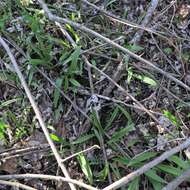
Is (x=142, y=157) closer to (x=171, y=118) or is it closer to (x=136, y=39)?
(x=171, y=118)

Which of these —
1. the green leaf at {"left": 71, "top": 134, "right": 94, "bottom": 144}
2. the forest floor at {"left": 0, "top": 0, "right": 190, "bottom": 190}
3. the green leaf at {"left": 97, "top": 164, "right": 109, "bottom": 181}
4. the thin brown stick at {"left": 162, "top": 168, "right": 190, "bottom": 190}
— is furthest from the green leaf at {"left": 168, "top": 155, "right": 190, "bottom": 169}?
the green leaf at {"left": 71, "top": 134, "right": 94, "bottom": 144}

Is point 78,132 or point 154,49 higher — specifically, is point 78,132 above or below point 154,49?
below

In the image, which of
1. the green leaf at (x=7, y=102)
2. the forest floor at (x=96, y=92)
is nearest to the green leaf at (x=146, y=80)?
the forest floor at (x=96, y=92)

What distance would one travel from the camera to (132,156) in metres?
2.29

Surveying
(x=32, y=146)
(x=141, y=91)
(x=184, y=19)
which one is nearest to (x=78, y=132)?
(x=32, y=146)

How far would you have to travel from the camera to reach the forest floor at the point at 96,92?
88.0 inches

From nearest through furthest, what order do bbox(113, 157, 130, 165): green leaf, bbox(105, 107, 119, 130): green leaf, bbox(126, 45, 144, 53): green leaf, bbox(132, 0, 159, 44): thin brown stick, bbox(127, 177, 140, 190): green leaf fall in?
bbox(127, 177, 140, 190): green leaf → bbox(113, 157, 130, 165): green leaf → bbox(105, 107, 119, 130): green leaf → bbox(126, 45, 144, 53): green leaf → bbox(132, 0, 159, 44): thin brown stick

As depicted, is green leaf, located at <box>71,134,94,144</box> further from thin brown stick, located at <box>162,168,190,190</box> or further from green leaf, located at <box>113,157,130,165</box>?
thin brown stick, located at <box>162,168,190,190</box>

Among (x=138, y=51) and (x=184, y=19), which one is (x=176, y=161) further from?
(x=184, y=19)

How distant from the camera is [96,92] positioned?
2.49m

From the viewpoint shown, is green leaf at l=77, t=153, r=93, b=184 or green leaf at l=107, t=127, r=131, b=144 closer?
green leaf at l=77, t=153, r=93, b=184

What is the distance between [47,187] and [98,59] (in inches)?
35.5

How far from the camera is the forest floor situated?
7.33ft

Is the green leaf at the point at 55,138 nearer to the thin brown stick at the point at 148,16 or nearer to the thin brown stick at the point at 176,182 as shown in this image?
the thin brown stick at the point at 176,182
